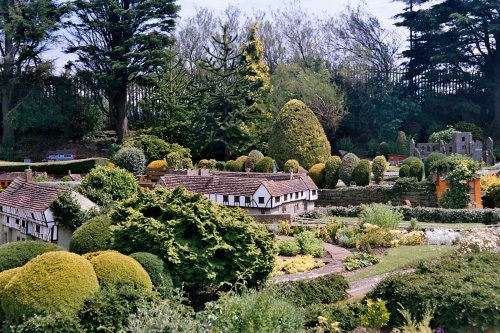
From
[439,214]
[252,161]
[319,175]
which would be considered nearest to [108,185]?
[439,214]

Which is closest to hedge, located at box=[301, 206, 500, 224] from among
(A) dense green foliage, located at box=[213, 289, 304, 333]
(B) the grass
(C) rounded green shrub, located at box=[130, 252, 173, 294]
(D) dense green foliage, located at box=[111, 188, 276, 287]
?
(B) the grass

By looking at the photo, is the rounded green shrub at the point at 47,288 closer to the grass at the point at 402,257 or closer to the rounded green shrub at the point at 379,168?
the grass at the point at 402,257

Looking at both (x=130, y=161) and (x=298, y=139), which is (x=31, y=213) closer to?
(x=130, y=161)

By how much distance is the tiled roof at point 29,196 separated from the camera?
1742 centimetres

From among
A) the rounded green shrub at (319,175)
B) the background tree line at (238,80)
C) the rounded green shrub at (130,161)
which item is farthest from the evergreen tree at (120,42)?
the rounded green shrub at (319,175)

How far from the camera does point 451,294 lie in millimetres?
9359

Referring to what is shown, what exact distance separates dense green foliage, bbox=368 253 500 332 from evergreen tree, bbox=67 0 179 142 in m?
32.9

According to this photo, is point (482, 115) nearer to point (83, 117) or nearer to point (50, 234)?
point (83, 117)

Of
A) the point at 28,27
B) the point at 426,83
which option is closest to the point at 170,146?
the point at 28,27

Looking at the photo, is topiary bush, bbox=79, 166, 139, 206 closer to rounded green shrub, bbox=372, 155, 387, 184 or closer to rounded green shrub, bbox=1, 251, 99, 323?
rounded green shrub, bbox=1, 251, 99, 323

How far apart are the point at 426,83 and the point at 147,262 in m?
42.4

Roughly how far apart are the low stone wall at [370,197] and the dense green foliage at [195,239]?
609 inches

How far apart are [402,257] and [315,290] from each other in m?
5.16

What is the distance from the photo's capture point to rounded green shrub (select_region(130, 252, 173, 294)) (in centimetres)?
1048
